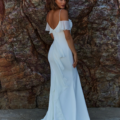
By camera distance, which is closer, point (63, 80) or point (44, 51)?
point (63, 80)

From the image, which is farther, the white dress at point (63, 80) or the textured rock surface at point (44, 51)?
the textured rock surface at point (44, 51)

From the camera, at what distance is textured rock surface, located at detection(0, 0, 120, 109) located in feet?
11.2

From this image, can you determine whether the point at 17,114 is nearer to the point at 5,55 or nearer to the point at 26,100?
the point at 26,100

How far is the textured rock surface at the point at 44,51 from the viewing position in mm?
3418

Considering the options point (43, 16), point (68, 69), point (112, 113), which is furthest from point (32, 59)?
point (112, 113)

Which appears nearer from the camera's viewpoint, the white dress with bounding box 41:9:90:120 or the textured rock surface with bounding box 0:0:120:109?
the white dress with bounding box 41:9:90:120

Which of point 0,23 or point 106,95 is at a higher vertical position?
point 0,23

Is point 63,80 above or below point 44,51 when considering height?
below

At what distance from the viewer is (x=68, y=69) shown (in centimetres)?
283

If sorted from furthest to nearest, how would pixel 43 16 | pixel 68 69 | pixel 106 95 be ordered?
1. pixel 106 95
2. pixel 43 16
3. pixel 68 69

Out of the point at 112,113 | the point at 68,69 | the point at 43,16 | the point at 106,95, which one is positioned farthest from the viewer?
the point at 106,95

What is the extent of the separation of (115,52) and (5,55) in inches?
81.8

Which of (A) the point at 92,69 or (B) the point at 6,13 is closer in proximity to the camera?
(B) the point at 6,13

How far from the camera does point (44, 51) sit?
3705 mm
